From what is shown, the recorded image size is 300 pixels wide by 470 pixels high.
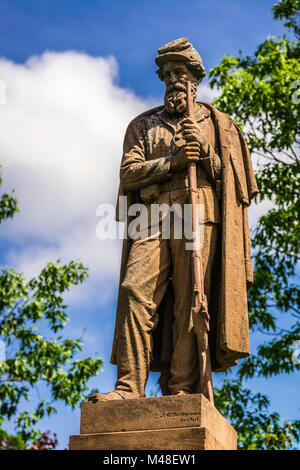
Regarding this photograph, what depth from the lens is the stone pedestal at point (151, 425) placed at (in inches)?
259

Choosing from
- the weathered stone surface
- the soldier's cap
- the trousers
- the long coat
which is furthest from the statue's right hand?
the weathered stone surface

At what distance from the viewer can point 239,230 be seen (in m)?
7.92

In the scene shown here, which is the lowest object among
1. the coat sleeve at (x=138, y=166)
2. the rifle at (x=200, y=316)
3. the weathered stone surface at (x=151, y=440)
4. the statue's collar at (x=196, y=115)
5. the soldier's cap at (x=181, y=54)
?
the weathered stone surface at (x=151, y=440)

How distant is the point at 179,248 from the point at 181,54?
1867 millimetres

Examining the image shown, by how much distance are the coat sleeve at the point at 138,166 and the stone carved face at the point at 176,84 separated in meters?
0.38

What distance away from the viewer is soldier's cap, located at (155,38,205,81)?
27.0ft

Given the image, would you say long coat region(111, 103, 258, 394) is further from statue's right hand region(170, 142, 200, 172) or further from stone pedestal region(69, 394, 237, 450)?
stone pedestal region(69, 394, 237, 450)

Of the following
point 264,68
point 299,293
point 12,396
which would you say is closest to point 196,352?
point 12,396

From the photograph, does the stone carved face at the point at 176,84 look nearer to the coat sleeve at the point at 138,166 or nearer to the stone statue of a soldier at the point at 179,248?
the stone statue of a soldier at the point at 179,248

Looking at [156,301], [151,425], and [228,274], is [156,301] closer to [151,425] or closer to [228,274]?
[228,274]

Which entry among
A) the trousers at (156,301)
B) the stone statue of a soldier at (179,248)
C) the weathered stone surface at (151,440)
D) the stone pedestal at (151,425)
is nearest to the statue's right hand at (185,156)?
the stone statue of a soldier at (179,248)

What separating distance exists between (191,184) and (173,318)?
3.89 feet

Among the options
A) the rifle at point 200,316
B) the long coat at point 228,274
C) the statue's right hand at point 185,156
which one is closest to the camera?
the rifle at point 200,316
